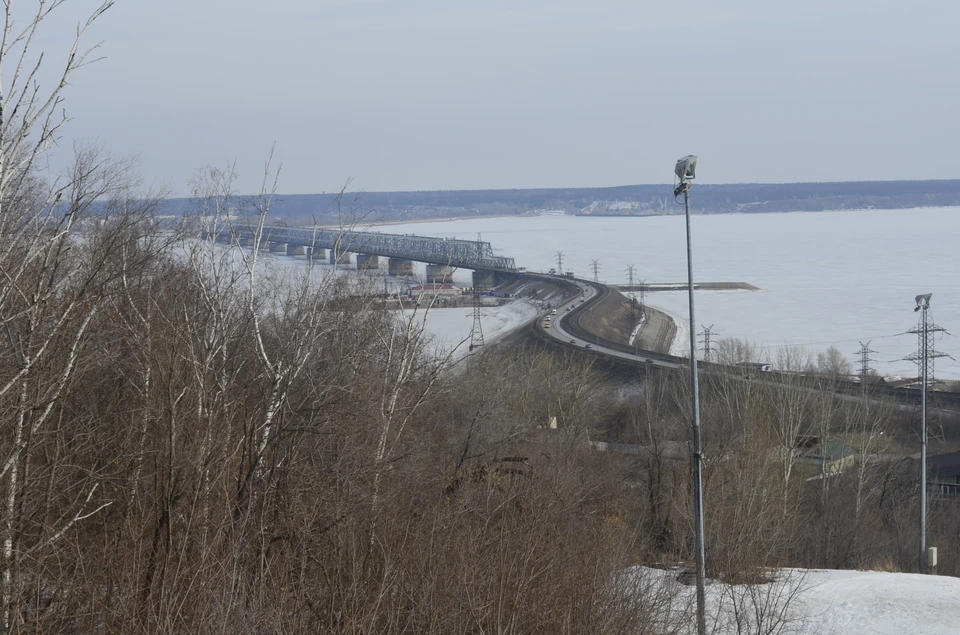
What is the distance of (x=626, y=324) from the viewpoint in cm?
6525

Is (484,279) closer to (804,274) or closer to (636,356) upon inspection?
(804,274)

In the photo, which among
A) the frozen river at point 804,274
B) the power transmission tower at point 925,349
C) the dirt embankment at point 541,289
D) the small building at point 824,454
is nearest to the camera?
the power transmission tower at point 925,349

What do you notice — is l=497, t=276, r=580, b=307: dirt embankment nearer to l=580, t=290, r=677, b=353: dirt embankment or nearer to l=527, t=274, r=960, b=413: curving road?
l=527, t=274, r=960, b=413: curving road

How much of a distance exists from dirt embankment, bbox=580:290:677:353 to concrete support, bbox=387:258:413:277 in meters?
23.8

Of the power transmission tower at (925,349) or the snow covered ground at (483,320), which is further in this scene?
the snow covered ground at (483,320)

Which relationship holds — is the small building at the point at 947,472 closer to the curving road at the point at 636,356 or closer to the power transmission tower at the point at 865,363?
the curving road at the point at 636,356

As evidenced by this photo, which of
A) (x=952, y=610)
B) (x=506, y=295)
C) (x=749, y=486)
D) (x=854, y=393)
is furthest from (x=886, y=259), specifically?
(x=952, y=610)

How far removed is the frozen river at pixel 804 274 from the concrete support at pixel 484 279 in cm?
744

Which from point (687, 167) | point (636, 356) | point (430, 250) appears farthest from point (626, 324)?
point (687, 167)

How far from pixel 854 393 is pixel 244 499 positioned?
33657 mm

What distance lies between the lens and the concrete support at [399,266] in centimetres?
8831

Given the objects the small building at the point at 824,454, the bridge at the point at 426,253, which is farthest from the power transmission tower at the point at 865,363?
the bridge at the point at 426,253

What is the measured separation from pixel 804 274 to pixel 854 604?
75.3 meters

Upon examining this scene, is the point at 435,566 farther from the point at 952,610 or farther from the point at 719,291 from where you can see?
the point at 719,291
